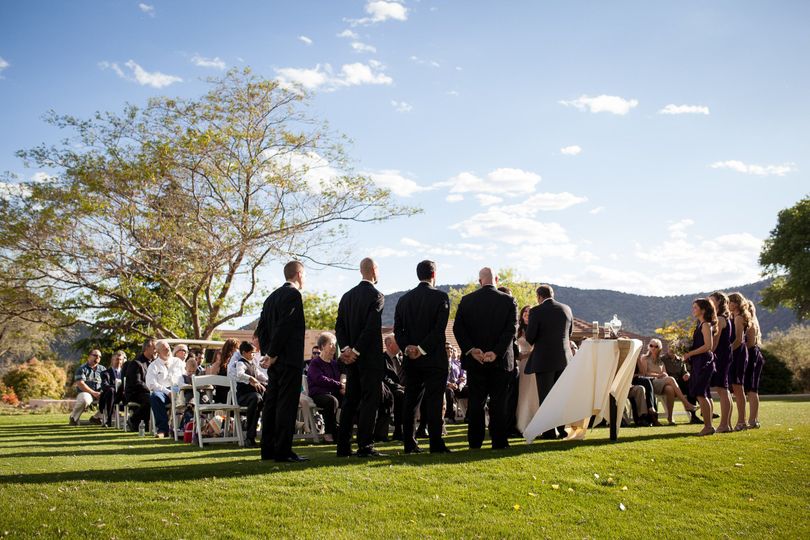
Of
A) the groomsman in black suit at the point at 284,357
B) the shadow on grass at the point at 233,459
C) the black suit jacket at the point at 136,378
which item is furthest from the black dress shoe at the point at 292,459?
the black suit jacket at the point at 136,378

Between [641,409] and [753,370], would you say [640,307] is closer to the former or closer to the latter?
[641,409]

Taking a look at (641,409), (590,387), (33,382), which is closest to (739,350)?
(641,409)

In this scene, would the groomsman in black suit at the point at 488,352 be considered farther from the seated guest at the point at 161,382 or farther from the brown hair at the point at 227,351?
the seated guest at the point at 161,382

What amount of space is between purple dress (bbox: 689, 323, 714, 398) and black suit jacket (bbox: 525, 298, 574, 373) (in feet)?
6.29

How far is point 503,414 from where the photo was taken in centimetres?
959

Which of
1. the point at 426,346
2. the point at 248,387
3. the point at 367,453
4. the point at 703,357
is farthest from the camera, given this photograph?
the point at 248,387

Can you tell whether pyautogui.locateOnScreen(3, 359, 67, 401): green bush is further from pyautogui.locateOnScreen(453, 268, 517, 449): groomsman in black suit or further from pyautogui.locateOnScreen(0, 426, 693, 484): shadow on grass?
pyautogui.locateOnScreen(453, 268, 517, 449): groomsman in black suit

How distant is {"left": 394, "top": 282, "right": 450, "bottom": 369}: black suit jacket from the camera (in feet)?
30.0

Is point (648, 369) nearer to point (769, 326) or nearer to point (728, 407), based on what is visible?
point (728, 407)

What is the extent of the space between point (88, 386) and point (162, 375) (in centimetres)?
700

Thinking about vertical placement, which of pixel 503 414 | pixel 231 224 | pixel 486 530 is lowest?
pixel 486 530

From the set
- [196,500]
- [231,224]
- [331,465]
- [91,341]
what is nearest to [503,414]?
[331,465]

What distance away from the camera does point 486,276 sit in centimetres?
986

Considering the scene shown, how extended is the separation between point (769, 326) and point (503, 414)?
8534 cm
